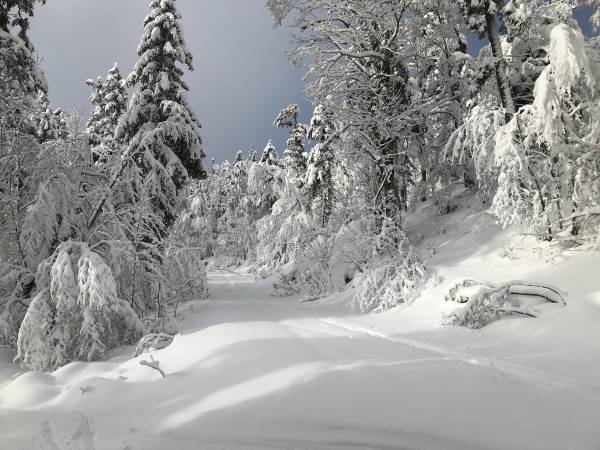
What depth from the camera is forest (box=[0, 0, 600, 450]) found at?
19.8 ft

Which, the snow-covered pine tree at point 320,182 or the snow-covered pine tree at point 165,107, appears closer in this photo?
the snow-covered pine tree at point 165,107

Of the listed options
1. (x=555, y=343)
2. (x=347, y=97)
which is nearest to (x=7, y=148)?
(x=347, y=97)

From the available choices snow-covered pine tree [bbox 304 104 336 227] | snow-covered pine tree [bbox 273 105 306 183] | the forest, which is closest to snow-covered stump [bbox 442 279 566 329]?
the forest

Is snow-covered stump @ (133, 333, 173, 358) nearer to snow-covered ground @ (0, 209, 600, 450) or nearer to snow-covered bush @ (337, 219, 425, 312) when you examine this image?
snow-covered ground @ (0, 209, 600, 450)

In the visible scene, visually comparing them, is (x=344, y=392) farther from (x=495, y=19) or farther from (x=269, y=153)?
(x=269, y=153)

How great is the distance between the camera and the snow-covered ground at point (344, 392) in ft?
9.39

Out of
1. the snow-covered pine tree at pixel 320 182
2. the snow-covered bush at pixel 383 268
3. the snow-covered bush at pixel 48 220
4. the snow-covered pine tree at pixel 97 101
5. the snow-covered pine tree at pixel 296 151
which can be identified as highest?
the snow-covered pine tree at pixel 97 101

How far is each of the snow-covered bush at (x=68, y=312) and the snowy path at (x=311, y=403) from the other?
1.58m

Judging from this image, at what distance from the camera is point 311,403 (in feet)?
10.7

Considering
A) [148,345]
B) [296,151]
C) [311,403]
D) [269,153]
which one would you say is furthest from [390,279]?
[269,153]

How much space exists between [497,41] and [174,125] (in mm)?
10722

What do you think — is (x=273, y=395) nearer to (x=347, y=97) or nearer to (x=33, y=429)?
(x=33, y=429)

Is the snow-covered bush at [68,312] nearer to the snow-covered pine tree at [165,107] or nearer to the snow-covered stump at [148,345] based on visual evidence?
the snow-covered stump at [148,345]

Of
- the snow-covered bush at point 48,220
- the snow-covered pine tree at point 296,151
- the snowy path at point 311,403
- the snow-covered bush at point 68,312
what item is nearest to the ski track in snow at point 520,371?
the snowy path at point 311,403
